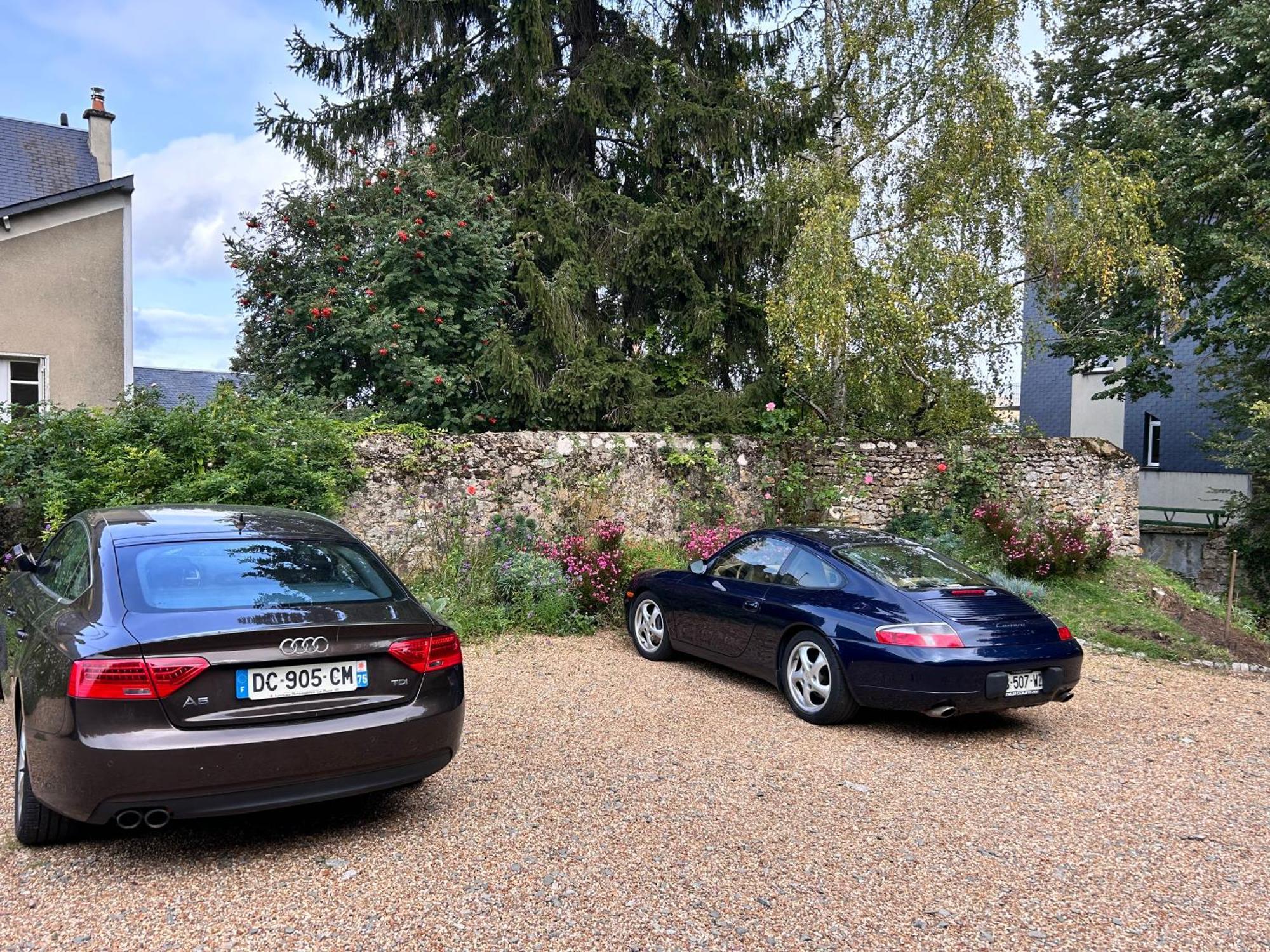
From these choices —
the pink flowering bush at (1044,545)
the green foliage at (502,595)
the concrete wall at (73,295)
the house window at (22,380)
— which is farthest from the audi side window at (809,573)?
the house window at (22,380)

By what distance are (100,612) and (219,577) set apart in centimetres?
50

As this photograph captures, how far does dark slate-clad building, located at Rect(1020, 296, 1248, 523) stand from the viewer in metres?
22.6

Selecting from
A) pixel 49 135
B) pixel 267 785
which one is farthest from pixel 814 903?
pixel 49 135

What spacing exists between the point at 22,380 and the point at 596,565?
10.5 m

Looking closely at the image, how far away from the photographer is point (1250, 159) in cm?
1477

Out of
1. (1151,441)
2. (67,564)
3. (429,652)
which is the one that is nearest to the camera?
(429,652)

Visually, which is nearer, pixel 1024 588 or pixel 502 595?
pixel 502 595

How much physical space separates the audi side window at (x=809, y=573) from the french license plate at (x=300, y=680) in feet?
11.1

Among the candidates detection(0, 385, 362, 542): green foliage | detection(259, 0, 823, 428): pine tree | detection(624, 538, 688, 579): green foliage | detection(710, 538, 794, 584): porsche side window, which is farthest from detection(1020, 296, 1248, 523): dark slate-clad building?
detection(0, 385, 362, 542): green foliage

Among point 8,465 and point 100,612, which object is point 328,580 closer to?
point 100,612

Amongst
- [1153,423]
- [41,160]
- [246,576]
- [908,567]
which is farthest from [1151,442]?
[41,160]

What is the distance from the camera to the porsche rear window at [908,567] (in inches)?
227

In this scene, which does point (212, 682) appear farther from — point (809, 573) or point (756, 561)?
point (756, 561)

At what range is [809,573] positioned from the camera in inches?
239
